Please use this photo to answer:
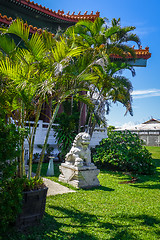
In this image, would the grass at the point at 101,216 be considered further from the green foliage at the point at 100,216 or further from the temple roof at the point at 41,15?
the temple roof at the point at 41,15

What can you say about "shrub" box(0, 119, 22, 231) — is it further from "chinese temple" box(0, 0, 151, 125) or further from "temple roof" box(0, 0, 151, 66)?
"temple roof" box(0, 0, 151, 66)

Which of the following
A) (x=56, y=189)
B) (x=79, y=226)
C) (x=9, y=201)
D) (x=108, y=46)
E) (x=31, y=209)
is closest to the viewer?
(x=9, y=201)

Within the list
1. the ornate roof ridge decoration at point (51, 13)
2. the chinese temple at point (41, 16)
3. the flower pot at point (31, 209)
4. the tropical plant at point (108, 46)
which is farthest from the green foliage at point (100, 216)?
the ornate roof ridge decoration at point (51, 13)

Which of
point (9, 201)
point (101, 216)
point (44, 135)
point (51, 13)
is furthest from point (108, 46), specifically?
point (9, 201)

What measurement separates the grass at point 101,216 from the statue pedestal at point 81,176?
0.28m

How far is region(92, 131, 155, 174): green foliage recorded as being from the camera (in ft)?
27.6

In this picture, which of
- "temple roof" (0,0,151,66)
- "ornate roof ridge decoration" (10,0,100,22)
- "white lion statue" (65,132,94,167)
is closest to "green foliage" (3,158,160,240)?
"white lion statue" (65,132,94,167)

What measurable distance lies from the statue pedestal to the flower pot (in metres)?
2.46

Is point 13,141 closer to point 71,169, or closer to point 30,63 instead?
point 30,63

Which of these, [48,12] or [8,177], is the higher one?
[48,12]

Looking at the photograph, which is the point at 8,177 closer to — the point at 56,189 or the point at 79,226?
the point at 79,226

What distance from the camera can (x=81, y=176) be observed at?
5785 millimetres

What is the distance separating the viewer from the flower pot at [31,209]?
309cm

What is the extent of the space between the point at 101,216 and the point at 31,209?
135 centimetres
